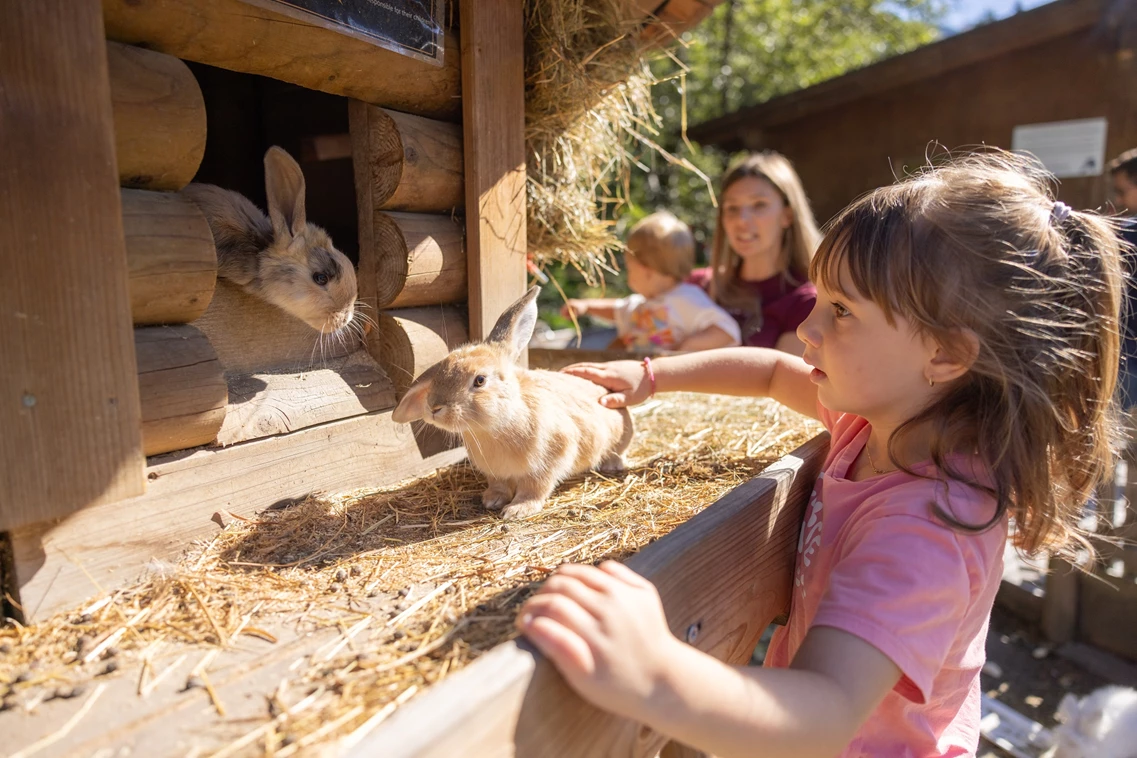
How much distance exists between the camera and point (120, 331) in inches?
59.5

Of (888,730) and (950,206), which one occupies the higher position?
(950,206)

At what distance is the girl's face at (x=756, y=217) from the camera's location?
4934mm

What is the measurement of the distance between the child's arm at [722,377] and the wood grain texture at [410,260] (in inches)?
25.9

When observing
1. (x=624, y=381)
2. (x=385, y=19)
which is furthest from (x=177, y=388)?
(x=624, y=381)

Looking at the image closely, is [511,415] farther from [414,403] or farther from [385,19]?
[385,19]

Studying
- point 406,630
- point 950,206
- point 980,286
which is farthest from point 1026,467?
point 406,630

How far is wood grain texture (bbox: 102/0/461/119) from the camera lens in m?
1.71

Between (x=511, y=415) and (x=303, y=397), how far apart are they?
0.65 meters

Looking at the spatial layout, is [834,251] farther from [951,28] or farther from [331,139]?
[951,28]

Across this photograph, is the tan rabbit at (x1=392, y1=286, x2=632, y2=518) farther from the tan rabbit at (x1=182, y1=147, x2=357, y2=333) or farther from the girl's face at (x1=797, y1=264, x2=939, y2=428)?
the girl's face at (x1=797, y1=264, x2=939, y2=428)

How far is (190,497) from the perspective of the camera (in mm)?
1915

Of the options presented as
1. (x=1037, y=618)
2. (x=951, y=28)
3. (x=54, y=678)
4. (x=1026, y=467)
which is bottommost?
(x=1037, y=618)

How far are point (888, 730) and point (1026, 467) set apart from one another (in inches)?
26.3

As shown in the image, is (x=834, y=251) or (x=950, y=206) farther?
(x=834, y=251)
